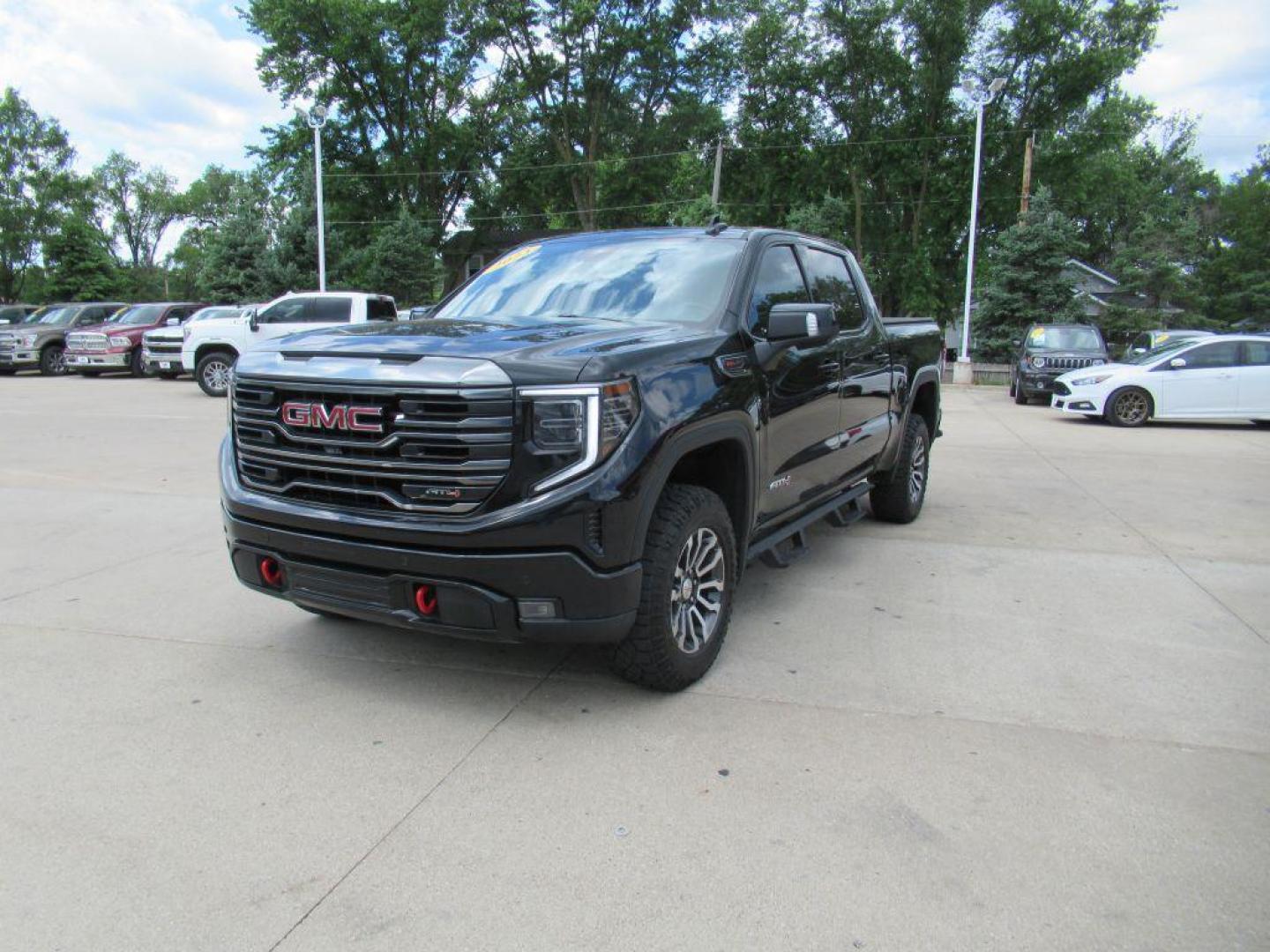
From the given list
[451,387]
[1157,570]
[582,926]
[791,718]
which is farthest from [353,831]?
[1157,570]

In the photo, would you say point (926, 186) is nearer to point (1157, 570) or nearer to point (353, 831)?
point (1157, 570)

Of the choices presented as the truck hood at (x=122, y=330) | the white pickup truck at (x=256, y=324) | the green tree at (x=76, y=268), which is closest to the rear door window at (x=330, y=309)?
the white pickup truck at (x=256, y=324)

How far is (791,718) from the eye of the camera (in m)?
3.51

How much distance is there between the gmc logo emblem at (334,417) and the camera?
10.6 ft

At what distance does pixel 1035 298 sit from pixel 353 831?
26.5m

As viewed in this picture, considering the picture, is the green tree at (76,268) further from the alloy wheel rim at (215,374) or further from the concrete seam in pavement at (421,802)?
the concrete seam in pavement at (421,802)

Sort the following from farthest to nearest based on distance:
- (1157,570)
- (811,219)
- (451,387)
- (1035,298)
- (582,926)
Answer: (811,219) < (1035,298) < (1157,570) < (451,387) < (582,926)

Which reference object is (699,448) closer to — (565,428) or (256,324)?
(565,428)

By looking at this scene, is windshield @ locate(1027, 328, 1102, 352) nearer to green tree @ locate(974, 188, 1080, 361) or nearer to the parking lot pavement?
green tree @ locate(974, 188, 1080, 361)

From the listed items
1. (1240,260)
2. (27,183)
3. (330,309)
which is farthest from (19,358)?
(1240,260)

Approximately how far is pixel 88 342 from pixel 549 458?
22.9 meters

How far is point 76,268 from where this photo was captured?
44188mm

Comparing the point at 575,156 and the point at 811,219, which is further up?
the point at 575,156

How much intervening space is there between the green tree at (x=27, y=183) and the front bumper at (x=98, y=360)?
36.2m
